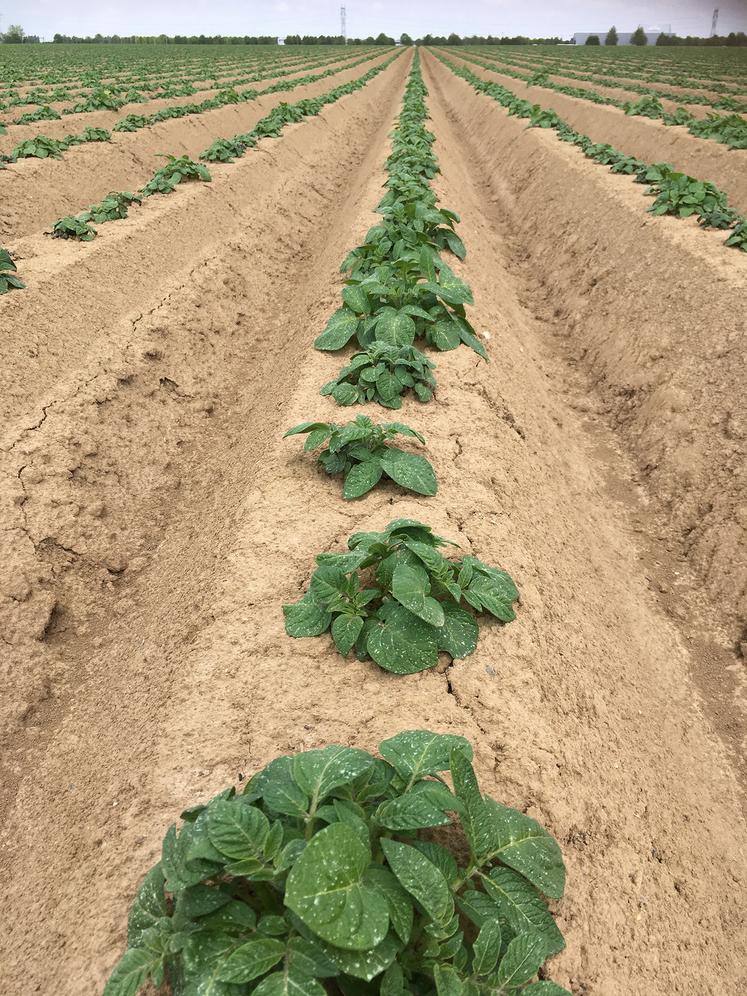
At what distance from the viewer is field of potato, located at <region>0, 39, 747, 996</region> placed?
168 centimetres

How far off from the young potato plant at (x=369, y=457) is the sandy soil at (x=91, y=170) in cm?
507

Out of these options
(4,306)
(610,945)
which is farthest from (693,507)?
(4,306)

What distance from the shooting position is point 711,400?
4801 millimetres

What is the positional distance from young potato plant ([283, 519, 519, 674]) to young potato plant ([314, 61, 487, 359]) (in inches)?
84.6

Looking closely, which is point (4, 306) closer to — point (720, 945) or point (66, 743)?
point (66, 743)

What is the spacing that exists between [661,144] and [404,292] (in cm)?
1102

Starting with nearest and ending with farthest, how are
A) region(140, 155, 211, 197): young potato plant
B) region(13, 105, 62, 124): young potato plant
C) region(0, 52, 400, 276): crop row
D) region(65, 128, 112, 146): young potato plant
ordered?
region(0, 52, 400, 276): crop row
region(140, 155, 211, 197): young potato plant
region(65, 128, 112, 146): young potato plant
region(13, 105, 62, 124): young potato plant

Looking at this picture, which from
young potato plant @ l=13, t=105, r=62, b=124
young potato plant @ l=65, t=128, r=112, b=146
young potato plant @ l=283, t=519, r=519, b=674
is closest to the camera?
young potato plant @ l=283, t=519, r=519, b=674

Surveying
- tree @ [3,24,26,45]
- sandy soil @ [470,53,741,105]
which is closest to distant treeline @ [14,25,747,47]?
tree @ [3,24,26,45]

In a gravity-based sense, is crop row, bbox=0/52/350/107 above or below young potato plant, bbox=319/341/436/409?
above

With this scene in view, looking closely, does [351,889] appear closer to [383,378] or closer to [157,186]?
[383,378]

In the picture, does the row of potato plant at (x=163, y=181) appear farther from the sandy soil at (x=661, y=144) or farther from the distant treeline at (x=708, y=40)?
the distant treeline at (x=708, y=40)

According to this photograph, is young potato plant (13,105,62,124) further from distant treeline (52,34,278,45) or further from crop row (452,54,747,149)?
distant treeline (52,34,278,45)

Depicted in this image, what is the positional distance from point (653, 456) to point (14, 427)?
4.65 m
